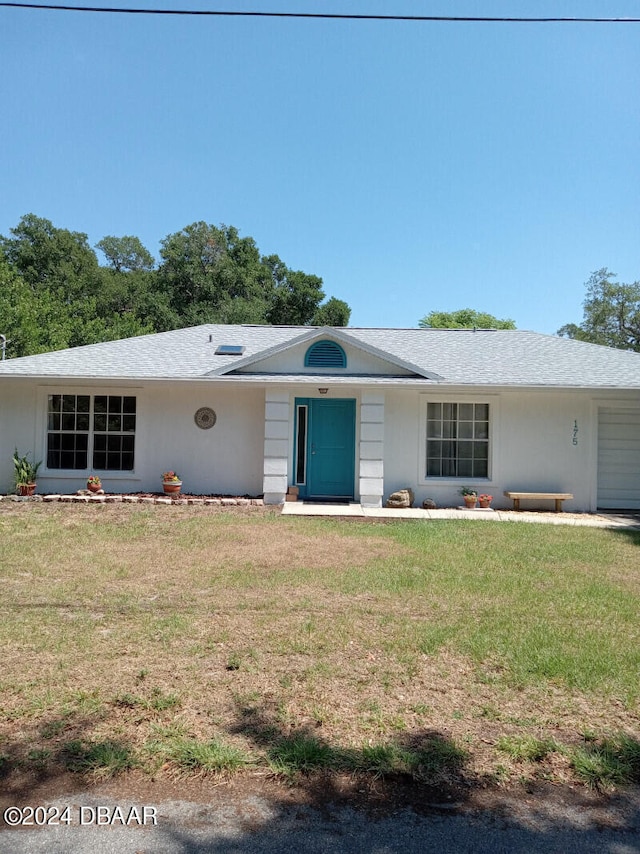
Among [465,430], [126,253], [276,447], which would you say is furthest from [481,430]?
[126,253]

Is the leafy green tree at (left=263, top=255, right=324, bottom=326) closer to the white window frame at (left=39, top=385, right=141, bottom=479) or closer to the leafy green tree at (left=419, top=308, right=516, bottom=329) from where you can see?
the leafy green tree at (left=419, top=308, right=516, bottom=329)

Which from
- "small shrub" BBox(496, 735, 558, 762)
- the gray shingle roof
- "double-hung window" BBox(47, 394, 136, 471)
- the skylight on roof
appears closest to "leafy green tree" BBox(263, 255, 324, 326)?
the gray shingle roof

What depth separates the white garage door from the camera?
13273 millimetres

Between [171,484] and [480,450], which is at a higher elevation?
[480,450]

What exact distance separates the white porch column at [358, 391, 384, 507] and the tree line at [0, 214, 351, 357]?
23690mm

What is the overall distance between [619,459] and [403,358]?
5.36 m

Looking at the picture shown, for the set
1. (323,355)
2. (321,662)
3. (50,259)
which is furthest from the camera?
(50,259)

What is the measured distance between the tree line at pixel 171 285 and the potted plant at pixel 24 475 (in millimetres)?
20581

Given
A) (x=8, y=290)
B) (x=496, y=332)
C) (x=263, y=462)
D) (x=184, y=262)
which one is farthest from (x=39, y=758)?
(x=184, y=262)

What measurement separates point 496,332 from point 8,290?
21.3 metres

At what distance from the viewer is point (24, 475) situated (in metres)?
13.0

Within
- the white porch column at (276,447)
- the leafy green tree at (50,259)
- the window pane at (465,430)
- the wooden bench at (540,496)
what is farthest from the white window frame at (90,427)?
the leafy green tree at (50,259)

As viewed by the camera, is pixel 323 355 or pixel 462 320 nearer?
pixel 323 355

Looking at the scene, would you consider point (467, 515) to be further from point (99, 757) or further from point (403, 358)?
point (99, 757)
